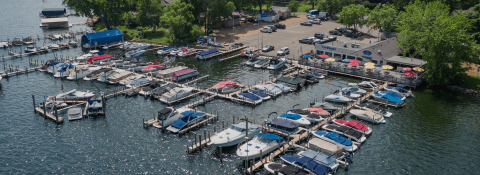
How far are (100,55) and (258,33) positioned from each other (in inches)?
1922

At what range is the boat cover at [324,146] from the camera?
160 feet

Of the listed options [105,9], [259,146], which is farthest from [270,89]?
[105,9]

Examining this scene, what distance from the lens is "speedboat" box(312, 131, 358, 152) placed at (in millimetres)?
50094

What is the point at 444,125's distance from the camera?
58.2 meters

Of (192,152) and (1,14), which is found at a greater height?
(1,14)

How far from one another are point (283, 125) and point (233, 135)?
A: 7.61 metres

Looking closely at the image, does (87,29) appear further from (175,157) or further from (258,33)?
(175,157)

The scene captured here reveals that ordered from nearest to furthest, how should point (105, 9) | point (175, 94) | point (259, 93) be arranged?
point (175, 94) < point (259, 93) < point (105, 9)

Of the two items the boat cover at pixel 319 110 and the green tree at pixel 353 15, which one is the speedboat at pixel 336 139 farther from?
the green tree at pixel 353 15

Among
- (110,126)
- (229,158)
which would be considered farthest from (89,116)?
(229,158)

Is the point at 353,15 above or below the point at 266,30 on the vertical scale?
above

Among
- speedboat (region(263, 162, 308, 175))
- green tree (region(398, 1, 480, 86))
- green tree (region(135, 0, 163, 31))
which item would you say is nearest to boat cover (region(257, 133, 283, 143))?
speedboat (region(263, 162, 308, 175))

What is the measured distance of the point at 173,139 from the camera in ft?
177

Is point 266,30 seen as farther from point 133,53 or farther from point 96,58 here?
point 96,58
